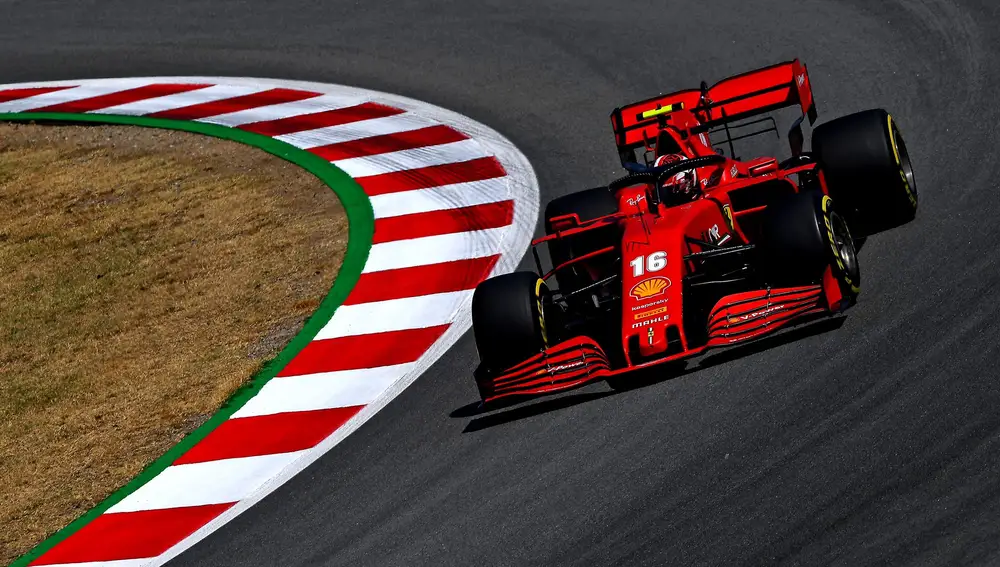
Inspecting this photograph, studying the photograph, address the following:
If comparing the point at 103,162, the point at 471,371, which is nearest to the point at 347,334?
the point at 471,371

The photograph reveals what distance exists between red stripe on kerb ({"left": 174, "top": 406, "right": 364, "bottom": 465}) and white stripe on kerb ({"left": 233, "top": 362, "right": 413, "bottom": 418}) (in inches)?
2.7

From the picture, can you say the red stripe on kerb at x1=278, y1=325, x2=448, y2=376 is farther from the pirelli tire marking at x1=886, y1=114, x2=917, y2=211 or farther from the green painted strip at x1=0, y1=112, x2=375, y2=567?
the pirelli tire marking at x1=886, y1=114, x2=917, y2=211

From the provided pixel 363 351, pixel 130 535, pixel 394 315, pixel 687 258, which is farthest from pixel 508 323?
pixel 130 535

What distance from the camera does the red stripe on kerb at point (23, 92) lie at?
1483 cm

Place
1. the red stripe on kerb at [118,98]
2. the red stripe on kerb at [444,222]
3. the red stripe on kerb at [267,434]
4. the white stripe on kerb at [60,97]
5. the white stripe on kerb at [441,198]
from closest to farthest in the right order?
the red stripe on kerb at [267,434] → the red stripe on kerb at [444,222] → the white stripe on kerb at [441,198] → the red stripe on kerb at [118,98] → the white stripe on kerb at [60,97]

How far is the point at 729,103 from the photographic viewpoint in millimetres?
9336

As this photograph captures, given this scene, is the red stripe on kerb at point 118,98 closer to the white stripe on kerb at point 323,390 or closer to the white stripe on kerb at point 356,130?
the white stripe on kerb at point 356,130

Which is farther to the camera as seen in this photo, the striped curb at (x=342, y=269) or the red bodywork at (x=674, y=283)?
the striped curb at (x=342, y=269)

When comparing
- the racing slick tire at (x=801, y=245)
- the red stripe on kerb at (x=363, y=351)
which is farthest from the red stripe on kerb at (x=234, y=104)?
the racing slick tire at (x=801, y=245)

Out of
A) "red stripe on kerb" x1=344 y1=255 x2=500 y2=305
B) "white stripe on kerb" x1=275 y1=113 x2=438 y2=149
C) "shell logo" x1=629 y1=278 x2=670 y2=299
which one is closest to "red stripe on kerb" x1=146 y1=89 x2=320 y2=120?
"white stripe on kerb" x1=275 y1=113 x2=438 y2=149

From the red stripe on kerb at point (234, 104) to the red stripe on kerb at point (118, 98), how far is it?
1.96 ft

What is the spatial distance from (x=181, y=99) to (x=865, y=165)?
325 inches

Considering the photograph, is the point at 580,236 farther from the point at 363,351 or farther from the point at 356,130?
the point at 356,130

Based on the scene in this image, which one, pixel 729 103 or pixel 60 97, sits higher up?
pixel 60 97
